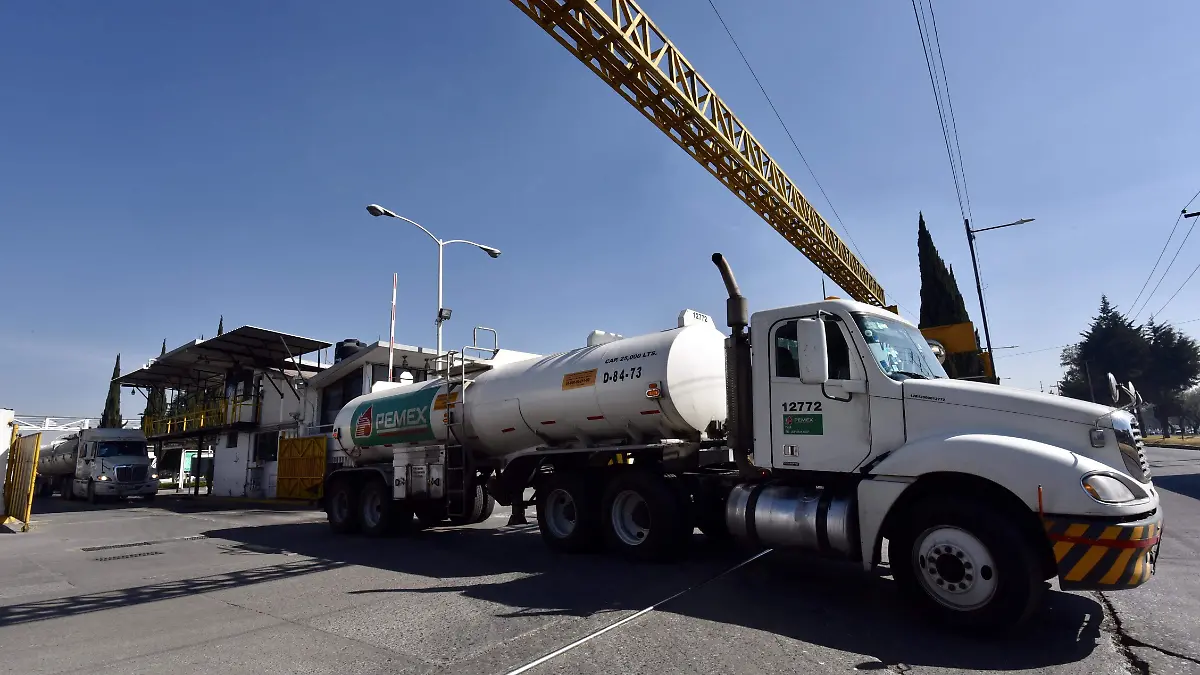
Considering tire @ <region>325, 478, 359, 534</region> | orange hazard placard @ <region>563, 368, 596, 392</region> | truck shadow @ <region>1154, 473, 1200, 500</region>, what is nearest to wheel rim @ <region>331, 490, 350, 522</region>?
tire @ <region>325, 478, 359, 534</region>

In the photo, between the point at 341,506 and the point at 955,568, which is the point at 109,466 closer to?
the point at 341,506

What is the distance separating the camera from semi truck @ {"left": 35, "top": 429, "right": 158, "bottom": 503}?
26.2m

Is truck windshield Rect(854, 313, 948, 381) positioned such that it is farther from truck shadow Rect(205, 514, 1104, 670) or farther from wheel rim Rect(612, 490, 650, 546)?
wheel rim Rect(612, 490, 650, 546)

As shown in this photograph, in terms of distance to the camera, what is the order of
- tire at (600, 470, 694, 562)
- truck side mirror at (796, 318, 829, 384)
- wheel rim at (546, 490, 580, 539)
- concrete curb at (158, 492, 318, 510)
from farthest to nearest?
1. concrete curb at (158, 492, 318, 510)
2. wheel rim at (546, 490, 580, 539)
3. tire at (600, 470, 694, 562)
4. truck side mirror at (796, 318, 829, 384)

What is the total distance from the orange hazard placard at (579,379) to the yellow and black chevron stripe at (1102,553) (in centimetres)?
569

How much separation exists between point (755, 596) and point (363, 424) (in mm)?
9627

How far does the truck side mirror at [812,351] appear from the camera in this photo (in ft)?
21.1

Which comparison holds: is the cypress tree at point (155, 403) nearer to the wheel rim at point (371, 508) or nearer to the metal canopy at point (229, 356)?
the metal canopy at point (229, 356)

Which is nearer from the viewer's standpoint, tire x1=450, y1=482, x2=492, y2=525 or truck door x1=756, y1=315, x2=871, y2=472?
truck door x1=756, y1=315, x2=871, y2=472

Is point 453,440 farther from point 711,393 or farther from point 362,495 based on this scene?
point 711,393

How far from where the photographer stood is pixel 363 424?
1360 cm

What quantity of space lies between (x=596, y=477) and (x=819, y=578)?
3.28 m

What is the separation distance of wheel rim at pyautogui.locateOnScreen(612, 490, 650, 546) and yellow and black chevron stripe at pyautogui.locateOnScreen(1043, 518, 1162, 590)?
4.64m

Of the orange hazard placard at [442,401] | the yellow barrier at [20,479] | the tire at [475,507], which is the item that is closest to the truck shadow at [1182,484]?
the tire at [475,507]
